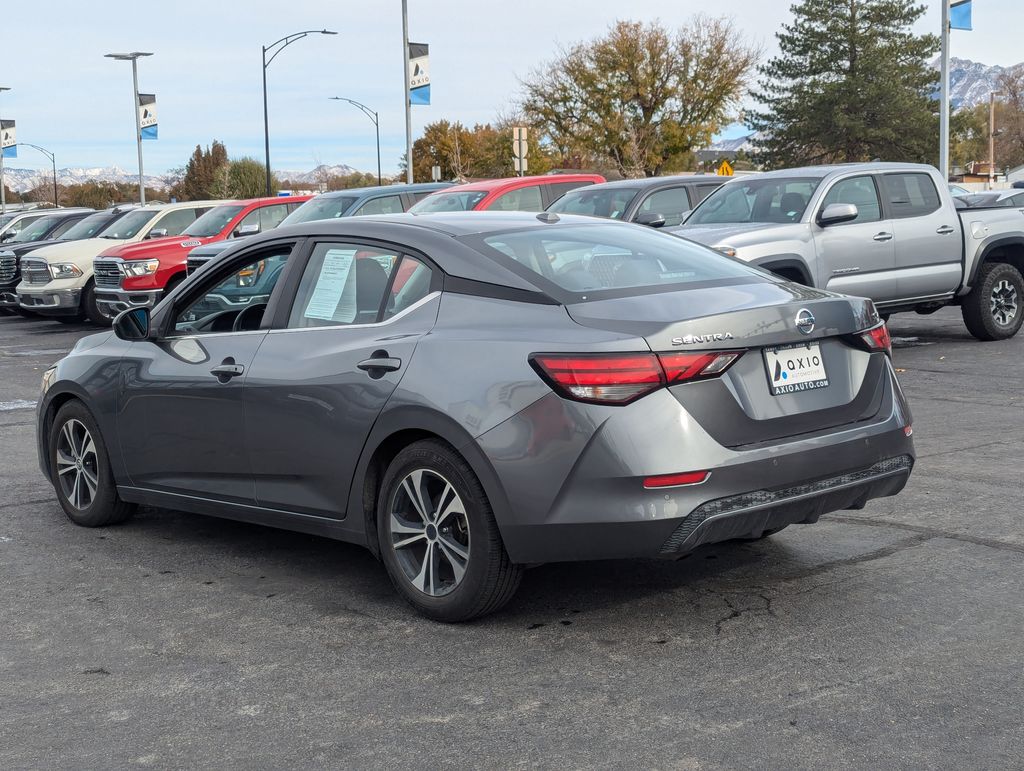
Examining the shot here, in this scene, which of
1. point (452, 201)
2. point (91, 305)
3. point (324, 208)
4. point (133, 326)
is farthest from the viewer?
point (91, 305)

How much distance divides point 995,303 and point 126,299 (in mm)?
11492

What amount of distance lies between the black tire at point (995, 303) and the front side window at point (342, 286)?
1010cm

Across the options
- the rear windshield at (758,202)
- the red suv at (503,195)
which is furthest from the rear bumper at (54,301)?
the rear windshield at (758,202)

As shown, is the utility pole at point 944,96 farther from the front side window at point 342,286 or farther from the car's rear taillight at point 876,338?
the front side window at point 342,286

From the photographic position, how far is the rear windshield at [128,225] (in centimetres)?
2217

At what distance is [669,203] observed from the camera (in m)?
15.6

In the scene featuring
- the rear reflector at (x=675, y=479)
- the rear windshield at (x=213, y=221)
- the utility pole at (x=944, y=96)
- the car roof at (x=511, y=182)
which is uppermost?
the utility pole at (x=944, y=96)

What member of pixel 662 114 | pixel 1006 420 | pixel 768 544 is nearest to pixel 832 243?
pixel 1006 420

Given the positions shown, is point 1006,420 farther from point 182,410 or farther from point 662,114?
point 662,114

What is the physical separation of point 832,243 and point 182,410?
8116 millimetres

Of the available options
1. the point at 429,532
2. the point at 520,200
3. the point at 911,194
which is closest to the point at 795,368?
the point at 429,532

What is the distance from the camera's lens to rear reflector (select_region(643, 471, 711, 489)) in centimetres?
442

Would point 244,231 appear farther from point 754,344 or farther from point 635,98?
point 635,98

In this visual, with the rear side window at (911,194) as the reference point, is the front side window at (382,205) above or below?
above
